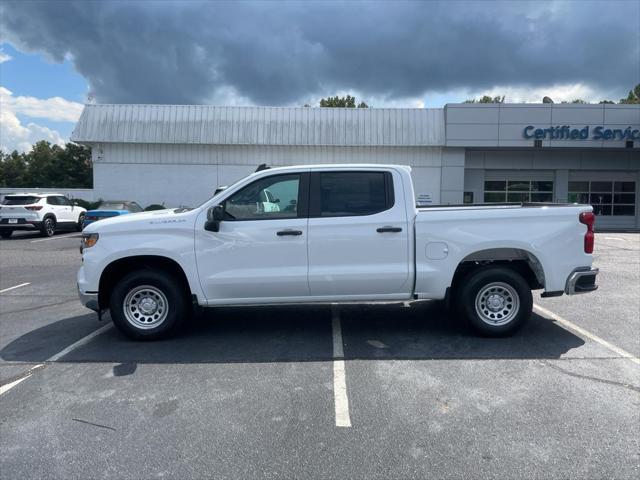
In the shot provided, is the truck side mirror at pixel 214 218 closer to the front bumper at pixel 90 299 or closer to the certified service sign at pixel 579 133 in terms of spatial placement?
the front bumper at pixel 90 299

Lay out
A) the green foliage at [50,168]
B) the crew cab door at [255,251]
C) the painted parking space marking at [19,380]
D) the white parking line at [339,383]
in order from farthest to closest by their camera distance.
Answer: the green foliage at [50,168] → the crew cab door at [255,251] → the painted parking space marking at [19,380] → the white parking line at [339,383]

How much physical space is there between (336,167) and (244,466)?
3638 mm

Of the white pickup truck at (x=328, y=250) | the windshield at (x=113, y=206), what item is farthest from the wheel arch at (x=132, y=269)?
the windshield at (x=113, y=206)

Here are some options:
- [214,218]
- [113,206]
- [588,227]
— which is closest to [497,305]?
[588,227]

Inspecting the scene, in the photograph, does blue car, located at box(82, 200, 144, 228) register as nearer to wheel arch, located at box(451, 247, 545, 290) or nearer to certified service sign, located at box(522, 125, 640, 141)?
wheel arch, located at box(451, 247, 545, 290)

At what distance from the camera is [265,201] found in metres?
5.89

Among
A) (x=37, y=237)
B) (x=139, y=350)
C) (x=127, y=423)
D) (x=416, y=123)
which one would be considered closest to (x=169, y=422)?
(x=127, y=423)

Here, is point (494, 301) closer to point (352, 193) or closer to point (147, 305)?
point (352, 193)

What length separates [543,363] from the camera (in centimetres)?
522

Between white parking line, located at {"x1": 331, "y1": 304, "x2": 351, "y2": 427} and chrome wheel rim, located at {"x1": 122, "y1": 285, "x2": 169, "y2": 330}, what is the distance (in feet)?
6.69

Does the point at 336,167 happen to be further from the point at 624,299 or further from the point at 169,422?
the point at 624,299

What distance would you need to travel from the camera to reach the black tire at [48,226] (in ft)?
63.9

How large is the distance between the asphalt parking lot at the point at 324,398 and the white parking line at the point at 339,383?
2 cm

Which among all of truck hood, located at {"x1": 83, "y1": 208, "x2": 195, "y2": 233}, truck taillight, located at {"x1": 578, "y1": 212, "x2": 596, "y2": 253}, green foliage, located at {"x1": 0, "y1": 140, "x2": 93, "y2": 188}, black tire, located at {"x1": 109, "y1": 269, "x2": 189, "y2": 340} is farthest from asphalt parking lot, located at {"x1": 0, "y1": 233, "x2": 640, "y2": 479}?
green foliage, located at {"x1": 0, "y1": 140, "x2": 93, "y2": 188}
